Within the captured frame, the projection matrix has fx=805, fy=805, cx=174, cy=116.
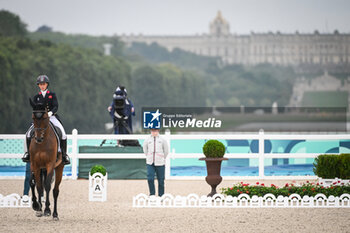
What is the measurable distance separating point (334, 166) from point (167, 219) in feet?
16.2

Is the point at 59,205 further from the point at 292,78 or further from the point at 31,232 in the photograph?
the point at 292,78

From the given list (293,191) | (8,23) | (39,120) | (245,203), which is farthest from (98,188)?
(8,23)

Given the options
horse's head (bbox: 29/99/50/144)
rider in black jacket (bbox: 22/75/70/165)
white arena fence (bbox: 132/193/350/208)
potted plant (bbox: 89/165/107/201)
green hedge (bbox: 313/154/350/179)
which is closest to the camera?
horse's head (bbox: 29/99/50/144)

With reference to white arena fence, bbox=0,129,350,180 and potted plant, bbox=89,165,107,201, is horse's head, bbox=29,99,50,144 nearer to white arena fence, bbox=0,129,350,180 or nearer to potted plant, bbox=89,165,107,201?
potted plant, bbox=89,165,107,201

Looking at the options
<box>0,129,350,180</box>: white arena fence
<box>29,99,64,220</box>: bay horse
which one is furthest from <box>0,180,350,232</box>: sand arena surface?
<box>0,129,350,180</box>: white arena fence

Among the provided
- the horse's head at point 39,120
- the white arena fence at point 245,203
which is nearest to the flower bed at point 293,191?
the white arena fence at point 245,203

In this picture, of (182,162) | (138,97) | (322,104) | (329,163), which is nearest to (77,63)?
(138,97)

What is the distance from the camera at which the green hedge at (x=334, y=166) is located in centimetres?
1641

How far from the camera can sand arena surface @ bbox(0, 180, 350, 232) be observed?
12000 mm

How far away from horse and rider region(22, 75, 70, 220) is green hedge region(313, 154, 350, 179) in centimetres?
583

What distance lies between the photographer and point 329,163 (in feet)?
54.6

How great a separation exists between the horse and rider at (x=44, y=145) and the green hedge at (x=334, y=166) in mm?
5832

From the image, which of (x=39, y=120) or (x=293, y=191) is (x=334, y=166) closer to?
(x=293, y=191)

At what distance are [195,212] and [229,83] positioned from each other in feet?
473
